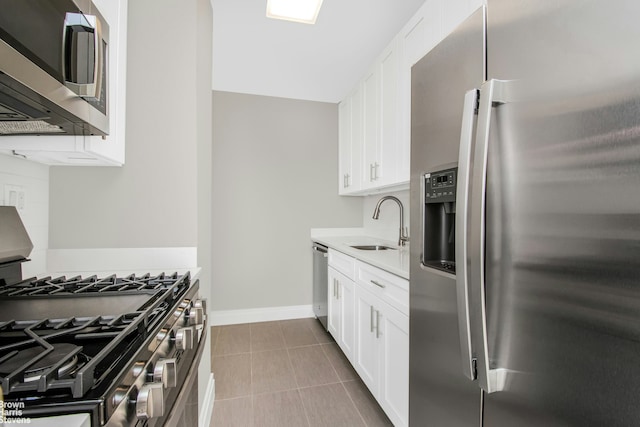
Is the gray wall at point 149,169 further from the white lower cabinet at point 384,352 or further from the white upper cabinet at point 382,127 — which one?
the white upper cabinet at point 382,127

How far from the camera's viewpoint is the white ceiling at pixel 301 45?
1.85 metres

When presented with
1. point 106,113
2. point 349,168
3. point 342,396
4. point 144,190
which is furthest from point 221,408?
point 349,168

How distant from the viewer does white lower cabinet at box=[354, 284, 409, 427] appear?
135 cm

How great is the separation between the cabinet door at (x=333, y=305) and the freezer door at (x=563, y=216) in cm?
168

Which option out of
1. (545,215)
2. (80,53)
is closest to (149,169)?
(80,53)

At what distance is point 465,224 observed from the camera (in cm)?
78

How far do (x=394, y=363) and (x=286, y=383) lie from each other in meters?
0.93

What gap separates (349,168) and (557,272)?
2457mm

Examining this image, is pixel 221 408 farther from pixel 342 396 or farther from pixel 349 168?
pixel 349 168

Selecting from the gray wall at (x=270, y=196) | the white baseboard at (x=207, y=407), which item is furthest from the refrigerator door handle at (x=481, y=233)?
the gray wall at (x=270, y=196)

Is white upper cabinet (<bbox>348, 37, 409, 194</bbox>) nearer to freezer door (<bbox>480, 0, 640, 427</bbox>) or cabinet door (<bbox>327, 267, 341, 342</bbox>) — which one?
cabinet door (<bbox>327, 267, 341, 342</bbox>)

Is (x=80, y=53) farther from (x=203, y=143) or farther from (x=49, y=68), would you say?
(x=203, y=143)

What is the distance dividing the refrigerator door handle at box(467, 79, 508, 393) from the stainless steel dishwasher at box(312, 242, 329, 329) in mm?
2031

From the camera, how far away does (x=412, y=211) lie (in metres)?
1.19
